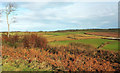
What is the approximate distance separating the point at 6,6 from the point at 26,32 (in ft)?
26.4

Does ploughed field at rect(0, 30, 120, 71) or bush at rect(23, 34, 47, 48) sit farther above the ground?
bush at rect(23, 34, 47, 48)

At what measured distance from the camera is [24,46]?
520 inches

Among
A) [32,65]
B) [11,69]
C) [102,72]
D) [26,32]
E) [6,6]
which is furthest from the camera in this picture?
[6,6]

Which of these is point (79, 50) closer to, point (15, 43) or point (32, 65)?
point (32, 65)

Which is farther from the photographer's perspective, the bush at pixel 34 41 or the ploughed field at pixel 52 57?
the bush at pixel 34 41

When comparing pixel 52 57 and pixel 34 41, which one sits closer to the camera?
pixel 52 57

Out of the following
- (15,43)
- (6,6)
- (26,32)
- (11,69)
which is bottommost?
(11,69)

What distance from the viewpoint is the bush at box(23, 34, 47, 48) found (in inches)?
504

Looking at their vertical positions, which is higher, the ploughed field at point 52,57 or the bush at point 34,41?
the bush at point 34,41

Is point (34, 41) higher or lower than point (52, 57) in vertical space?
higher

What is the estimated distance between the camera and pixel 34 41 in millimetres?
12852

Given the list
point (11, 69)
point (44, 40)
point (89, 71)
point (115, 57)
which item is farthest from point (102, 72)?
point (44, 40)

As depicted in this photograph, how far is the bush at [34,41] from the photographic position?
12805 mm

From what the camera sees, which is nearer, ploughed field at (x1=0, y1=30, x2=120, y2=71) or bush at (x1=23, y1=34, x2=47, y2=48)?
ploughed field at (x1=0, y1=30, x2=120, y2=71)
